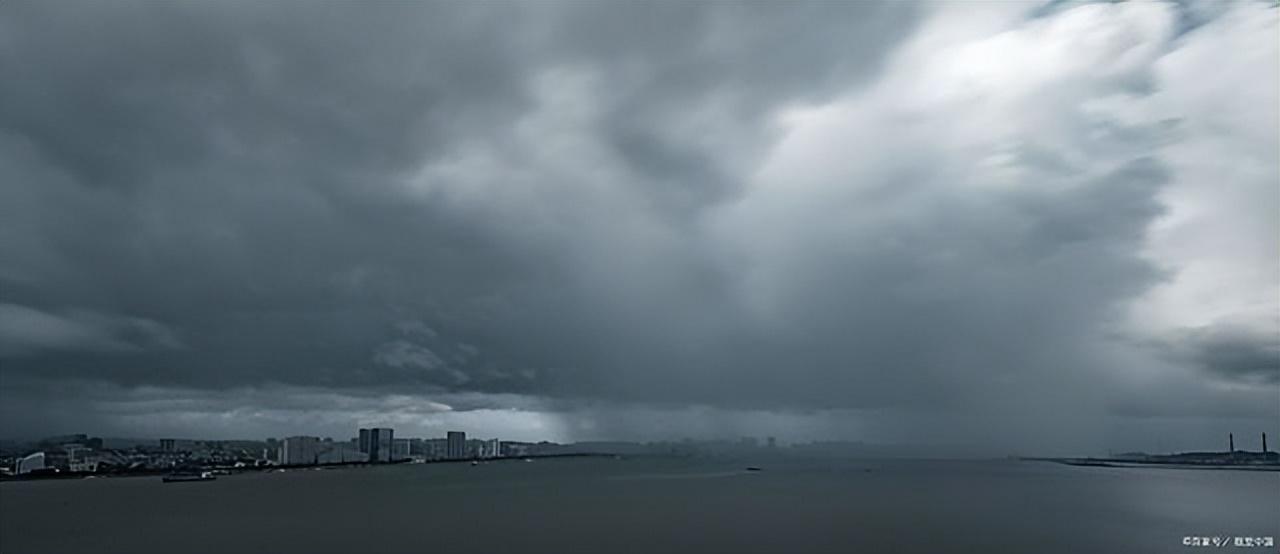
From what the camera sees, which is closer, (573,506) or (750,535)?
(750,535)

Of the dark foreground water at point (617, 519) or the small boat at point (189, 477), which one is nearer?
the dark foreground water at point (617, 519)

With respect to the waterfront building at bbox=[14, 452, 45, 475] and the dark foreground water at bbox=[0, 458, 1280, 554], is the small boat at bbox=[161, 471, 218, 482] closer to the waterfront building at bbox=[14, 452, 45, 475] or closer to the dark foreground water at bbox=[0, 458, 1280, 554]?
the dark foreground water at bbox=[0, 458, 1280, 554]

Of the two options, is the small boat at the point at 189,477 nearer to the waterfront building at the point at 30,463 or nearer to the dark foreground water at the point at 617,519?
the dark foreground water at the point at 617,519

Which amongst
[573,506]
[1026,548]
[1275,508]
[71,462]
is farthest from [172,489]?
[1275,508]

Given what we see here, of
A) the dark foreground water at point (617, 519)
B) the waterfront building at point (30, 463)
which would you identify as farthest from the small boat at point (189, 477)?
the waterfront building at point (30, 463)

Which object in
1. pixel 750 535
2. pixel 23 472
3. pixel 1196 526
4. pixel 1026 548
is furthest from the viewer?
pixel 23 472

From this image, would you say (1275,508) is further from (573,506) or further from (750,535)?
(573,506)
